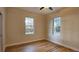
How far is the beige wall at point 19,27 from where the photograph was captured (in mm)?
1017

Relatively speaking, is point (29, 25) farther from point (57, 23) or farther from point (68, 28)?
point (68, 28)

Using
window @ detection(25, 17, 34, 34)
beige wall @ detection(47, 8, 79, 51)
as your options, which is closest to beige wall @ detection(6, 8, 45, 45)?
window @ detection(25, 17, 34, 34)

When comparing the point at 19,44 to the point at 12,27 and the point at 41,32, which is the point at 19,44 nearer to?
the point at 12,27

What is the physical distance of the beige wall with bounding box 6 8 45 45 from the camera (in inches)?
40.1

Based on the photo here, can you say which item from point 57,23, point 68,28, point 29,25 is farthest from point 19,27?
point 68,28

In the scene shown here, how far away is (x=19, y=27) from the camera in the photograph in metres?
1.12

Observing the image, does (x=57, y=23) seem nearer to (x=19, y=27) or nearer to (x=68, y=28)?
(x=68, y=28)

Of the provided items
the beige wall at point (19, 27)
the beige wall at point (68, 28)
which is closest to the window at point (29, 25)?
the beige wall at point (19, 27)

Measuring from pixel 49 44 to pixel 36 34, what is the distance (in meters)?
0.26

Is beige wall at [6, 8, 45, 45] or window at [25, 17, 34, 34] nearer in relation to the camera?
beige wall at [6, 8, 45, 45]

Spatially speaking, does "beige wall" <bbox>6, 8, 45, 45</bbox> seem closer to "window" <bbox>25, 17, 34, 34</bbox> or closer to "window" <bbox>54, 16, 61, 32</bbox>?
"window" <bbox>25, 17, 34, 34</bbox>

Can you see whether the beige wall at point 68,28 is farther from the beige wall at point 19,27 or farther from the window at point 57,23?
the beige wall at point 19,27
